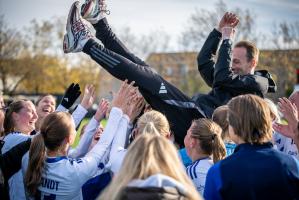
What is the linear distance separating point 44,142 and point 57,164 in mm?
227

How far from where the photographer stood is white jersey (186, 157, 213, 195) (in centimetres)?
395

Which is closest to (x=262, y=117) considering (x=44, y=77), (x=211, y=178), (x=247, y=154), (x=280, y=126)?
(x=247, y=154)

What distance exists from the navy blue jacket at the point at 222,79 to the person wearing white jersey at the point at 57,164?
194 centimetres

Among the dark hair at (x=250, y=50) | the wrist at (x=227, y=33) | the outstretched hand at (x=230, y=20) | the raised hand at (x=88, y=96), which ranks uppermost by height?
the outstretched hand at (x=230, y=20)

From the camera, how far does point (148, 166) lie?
239 cm

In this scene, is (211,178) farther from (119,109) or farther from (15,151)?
(15,151)

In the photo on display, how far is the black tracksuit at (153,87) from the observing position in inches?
213

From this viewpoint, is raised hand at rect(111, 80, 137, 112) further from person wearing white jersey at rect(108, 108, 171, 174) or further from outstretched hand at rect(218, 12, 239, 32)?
outstretched hand at rect(218, 12, 239, 32)

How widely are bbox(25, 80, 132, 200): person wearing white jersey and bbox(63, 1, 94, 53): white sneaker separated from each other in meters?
1.53

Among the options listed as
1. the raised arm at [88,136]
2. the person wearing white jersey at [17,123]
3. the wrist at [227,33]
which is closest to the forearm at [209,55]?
the wrist at [227,33]

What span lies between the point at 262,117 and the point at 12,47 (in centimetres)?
4336

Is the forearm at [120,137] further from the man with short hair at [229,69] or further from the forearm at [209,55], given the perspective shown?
the forearm at [209,55]

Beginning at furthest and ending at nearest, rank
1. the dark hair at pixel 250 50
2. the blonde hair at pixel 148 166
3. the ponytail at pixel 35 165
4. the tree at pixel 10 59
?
the tree at pixel 10 59
the dark hair at pixel 250 50
the ponytail at pixel 35 165
the blonde hair at pixel 148 166

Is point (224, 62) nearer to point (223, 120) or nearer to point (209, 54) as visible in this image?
point (209, 54)
